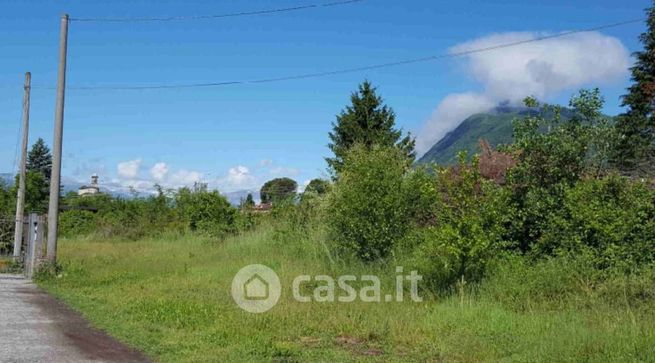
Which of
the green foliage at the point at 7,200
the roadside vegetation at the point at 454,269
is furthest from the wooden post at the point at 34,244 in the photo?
the green foliage at the point at 7,200

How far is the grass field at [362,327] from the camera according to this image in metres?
7.79

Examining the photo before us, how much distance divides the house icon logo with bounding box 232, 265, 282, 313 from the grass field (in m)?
0.25

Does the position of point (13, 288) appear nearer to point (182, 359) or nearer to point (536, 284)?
point (182, 359)

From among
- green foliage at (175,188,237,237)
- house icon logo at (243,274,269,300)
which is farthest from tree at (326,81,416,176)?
house icon logo at (243,274,269,300)

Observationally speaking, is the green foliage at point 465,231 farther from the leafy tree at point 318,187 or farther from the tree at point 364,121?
the tree at point 364,121

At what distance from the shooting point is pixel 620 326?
8.57 m

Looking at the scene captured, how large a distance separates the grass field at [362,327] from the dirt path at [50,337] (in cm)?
32

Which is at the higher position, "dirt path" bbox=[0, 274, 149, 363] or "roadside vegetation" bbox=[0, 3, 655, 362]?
"roadside vegetation" bbox=[0, 3, 655, 362]

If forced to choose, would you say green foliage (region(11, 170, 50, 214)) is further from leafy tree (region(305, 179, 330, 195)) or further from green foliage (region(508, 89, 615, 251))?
green foliage (region(508, 89, 615, 251))

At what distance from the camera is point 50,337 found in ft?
29.7

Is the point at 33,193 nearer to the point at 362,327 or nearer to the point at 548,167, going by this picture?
the point at 548,167

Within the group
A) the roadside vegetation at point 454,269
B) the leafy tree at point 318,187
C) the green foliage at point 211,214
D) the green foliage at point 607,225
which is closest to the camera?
the roadside vegetation at point 454,269

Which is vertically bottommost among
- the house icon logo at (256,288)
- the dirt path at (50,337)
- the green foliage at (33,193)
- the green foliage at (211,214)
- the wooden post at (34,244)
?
the dirt path at (50,337)

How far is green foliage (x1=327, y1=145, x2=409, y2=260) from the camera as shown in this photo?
1420 centimetres
